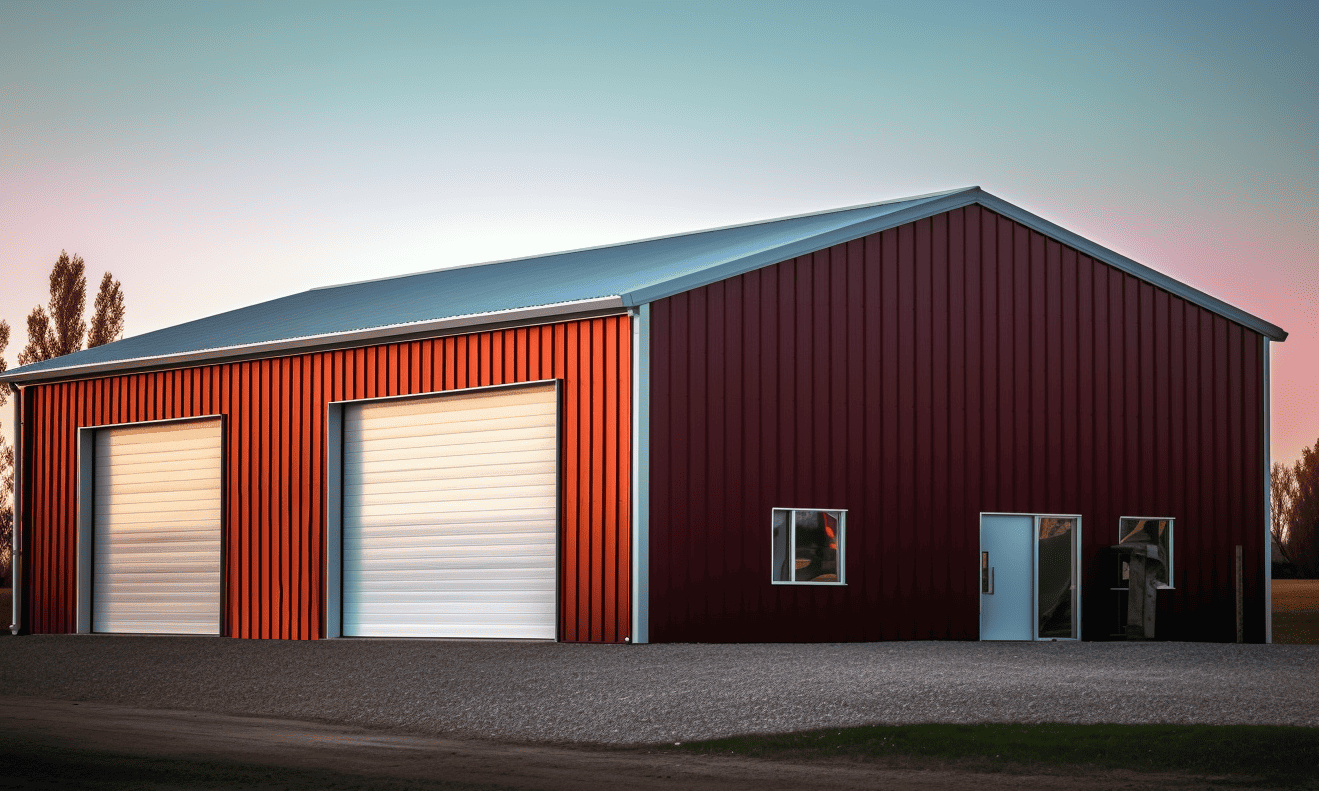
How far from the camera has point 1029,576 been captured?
25.5 m

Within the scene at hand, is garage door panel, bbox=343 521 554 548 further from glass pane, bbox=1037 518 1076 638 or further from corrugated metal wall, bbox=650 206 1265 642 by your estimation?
glass pane, bbox=1037 518 1076 638

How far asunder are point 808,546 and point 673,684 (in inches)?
297

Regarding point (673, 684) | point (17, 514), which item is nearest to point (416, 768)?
point (673, 684)

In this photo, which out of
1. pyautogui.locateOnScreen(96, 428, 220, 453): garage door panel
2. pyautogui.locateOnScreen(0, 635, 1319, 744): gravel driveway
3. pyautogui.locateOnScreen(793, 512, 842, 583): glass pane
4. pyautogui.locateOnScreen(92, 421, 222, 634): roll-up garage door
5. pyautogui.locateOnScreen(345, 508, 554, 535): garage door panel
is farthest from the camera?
pyautogui.locateOnScreen(96, 428, 220, 453): garage door panel

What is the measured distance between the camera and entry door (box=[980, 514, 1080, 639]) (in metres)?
25.0

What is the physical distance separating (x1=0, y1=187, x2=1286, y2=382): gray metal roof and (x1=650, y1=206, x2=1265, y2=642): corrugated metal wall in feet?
0.92

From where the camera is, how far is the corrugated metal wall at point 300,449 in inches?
835

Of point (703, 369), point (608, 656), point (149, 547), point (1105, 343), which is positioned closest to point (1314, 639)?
point (1105, 343)

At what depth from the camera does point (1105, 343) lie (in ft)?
87.6

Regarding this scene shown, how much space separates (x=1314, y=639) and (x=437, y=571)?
671 inches

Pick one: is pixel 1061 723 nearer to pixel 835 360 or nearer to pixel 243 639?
pixel 835 360

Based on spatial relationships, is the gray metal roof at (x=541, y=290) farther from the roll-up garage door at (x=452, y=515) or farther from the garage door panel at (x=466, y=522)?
the garage door panel at (x=466, y=522)

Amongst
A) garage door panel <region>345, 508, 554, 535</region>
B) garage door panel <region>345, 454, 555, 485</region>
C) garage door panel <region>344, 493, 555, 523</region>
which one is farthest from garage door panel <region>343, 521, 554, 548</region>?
garage door panel <region>345, 454, 555, 485</region>

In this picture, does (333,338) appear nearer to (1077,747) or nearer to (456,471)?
(456,471)
